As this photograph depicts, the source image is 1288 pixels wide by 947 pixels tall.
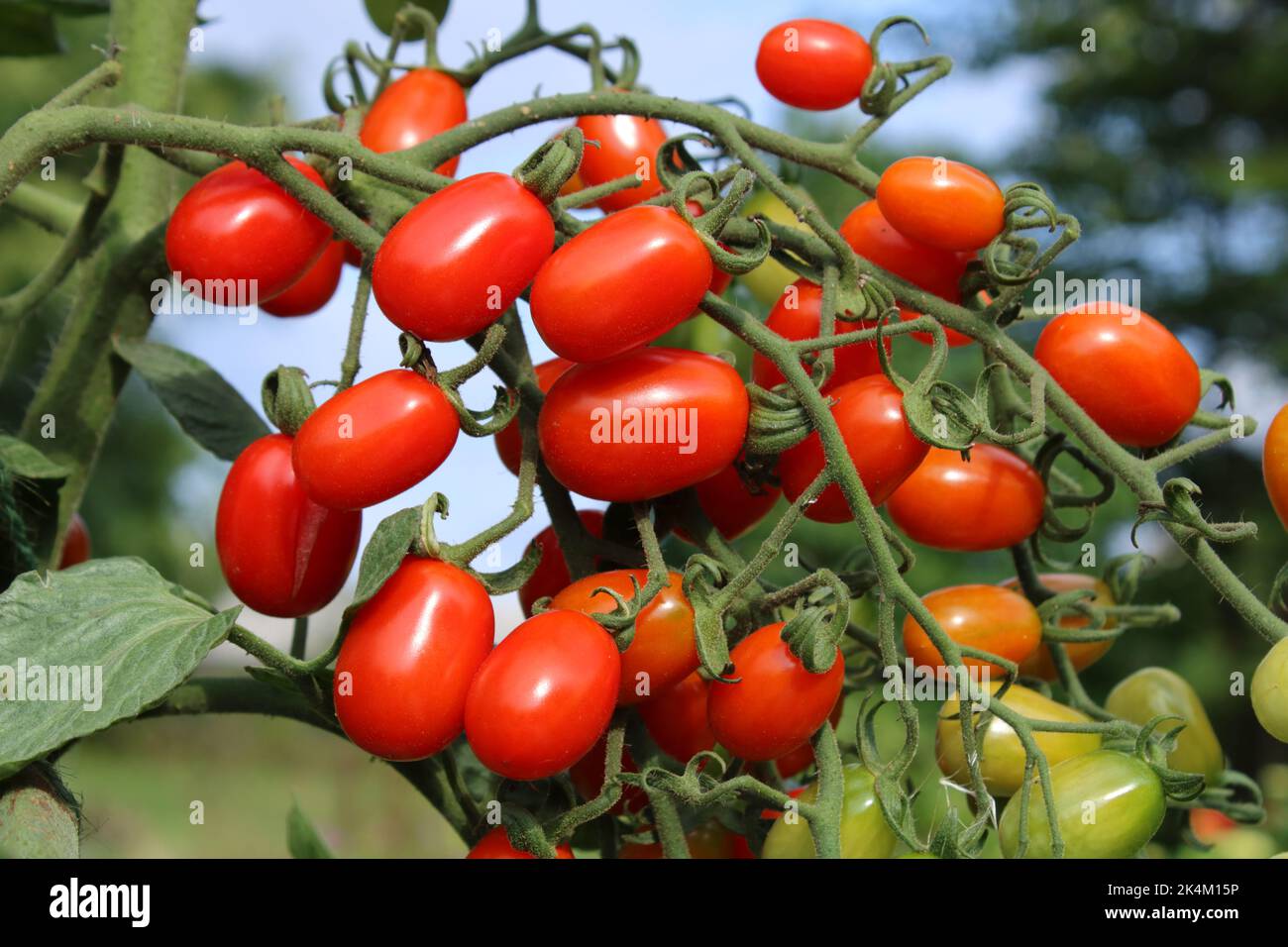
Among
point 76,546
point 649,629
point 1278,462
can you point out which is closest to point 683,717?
point 649,629

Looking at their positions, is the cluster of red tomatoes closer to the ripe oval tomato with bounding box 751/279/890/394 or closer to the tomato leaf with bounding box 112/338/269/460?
the ripe oval tomato with bounding box 751/279/890/394

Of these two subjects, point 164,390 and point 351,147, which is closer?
point 351,147

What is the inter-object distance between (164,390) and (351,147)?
0.73 ft

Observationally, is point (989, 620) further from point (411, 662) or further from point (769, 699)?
point (411, 662)

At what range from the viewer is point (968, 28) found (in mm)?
7504

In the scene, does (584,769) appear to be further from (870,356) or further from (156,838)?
(156,838)

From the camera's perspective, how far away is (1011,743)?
581 millimetres

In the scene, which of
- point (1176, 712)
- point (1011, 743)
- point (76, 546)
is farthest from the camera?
point (76, 546)

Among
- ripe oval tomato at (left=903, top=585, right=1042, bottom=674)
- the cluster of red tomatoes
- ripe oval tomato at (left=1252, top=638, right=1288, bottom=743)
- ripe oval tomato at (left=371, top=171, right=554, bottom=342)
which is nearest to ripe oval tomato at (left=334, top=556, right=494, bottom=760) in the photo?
the cluster of red tomatoes

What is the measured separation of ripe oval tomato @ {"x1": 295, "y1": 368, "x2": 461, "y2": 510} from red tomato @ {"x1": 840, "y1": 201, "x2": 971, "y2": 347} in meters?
0.23

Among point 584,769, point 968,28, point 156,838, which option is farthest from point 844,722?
point 968,28

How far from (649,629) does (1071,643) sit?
253 millimetres

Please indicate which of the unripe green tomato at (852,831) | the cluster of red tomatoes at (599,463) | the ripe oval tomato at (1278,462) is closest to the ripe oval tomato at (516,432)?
the cluster of red tomatoes at (599,463)
